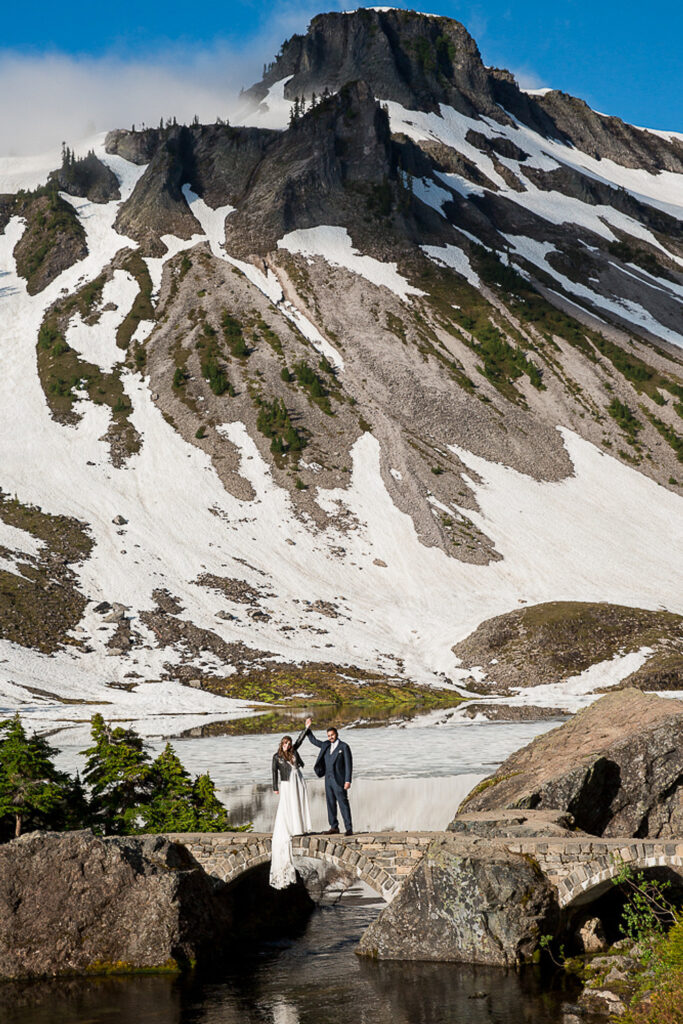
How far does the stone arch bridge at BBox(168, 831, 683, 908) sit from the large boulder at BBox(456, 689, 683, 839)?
4047 mm

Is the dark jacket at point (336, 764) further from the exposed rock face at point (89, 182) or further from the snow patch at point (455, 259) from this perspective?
the exposed rock face at point (89, 182)

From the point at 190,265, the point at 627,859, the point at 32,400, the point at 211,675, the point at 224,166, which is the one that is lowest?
the point at 627,859

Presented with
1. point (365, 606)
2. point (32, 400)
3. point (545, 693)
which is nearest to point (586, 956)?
point (545, 693)

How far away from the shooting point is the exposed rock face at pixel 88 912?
26.1 metres

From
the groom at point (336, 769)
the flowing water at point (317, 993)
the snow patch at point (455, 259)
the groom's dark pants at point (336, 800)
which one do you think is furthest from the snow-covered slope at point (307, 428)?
the groom at point (336, 769)

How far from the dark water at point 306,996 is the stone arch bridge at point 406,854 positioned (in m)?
2.35

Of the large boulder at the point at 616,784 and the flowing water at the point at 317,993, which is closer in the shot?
the flowing water at the point at 317,993

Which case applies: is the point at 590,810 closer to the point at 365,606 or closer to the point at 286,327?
the point at 365,606

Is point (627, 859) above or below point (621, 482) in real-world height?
below

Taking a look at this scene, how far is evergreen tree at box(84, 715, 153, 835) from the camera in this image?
32.8 m

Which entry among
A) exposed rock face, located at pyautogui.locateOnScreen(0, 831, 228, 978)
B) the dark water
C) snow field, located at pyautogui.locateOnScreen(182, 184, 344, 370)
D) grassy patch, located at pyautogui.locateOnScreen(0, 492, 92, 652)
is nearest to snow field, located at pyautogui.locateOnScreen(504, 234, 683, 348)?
snow field, located at pyautogui.locateOnScreen(182, 184, 344, 370)

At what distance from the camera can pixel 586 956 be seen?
25.3 metres

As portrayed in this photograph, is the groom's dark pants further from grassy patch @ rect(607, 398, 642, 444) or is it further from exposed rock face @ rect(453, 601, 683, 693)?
grassy patch @ rect(607, 398, 642, 444)

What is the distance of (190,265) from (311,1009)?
15106cm
